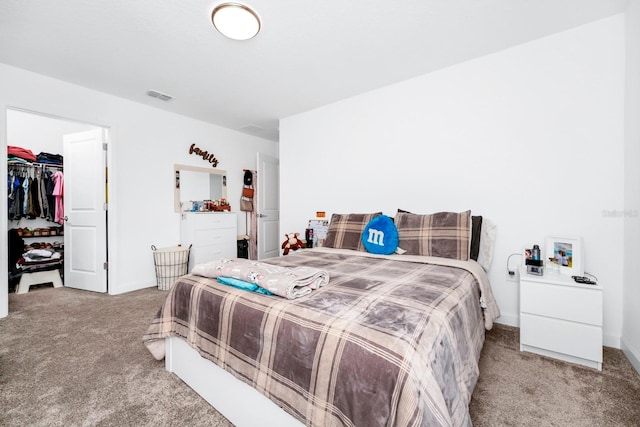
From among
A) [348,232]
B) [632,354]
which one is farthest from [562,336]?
[348,232]

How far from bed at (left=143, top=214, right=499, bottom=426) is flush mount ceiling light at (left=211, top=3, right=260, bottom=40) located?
178cm

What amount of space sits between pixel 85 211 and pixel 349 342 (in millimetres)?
Result: 4011

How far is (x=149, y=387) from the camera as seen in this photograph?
1.52 metres

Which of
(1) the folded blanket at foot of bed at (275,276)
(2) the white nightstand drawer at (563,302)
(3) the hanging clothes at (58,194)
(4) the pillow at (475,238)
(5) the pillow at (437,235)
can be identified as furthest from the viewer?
(3) the hanging clothes at (58,194)

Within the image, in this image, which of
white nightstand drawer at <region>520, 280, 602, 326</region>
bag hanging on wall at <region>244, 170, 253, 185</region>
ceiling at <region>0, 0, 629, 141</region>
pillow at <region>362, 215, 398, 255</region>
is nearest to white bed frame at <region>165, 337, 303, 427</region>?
pillow at <region>362, 215, 398, 255</region>

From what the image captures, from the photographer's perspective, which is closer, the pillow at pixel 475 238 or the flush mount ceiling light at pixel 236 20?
the flush mount ceiling light at pixel 236 20

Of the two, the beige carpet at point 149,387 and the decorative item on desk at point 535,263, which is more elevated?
the decorative item on desk at point 535,263

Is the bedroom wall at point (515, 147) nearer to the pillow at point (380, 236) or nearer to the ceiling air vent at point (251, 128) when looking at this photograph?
the pillow at point (380, 236)

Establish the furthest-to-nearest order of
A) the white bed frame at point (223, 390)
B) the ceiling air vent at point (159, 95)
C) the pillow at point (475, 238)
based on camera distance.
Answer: the ceiling air vent at point (159, 95) → the pillow at point (475, 238) → the white bed frame at point (223, 390)

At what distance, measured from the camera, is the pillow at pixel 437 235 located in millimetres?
2150

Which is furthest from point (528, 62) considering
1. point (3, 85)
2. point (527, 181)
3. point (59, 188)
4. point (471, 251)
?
point (59, 188)

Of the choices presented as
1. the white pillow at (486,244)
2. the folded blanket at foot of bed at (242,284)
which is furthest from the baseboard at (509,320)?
the folded blanket at foot of bed at (242,284)

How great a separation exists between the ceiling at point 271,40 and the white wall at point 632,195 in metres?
0.29

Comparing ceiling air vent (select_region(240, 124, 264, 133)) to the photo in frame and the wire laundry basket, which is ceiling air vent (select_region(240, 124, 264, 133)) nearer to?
the wire laundry basket
